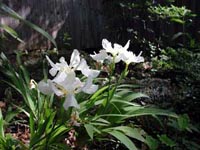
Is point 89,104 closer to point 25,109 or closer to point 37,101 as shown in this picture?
point 37,101

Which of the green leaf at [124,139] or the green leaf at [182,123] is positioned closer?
the green leaf at [124,139]

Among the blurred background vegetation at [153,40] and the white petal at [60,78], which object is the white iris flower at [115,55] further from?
the blurred background vegetation at [153,40]

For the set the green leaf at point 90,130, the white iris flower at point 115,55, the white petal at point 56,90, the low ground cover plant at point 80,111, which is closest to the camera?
the white petal at point 56,90

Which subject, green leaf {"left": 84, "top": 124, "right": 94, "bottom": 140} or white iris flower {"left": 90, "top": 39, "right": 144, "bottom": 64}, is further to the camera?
white iris flower {"left": 90, "top": 39, "right": 144, "bottom": 64}

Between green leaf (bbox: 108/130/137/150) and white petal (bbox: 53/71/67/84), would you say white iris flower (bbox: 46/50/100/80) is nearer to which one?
white petal (bbox: 53/71/67/84)

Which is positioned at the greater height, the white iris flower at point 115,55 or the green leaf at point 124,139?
the white iris flower at point 115,55

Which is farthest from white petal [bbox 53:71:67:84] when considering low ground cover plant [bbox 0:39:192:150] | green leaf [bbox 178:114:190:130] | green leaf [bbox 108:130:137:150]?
green leaf [bbox 178:114:190:130]

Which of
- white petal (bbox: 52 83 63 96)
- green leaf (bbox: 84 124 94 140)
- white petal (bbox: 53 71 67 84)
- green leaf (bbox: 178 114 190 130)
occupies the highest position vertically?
white petal (bbox: 53 71 67 84)

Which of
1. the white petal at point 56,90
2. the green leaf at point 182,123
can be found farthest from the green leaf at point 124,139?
the white petal at point 56,90

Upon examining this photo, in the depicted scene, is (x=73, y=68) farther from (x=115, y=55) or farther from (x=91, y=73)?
(x=115, y=55)

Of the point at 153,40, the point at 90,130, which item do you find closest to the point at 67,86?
the point at 90,130

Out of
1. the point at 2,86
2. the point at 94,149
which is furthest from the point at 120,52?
the point at 2,86
